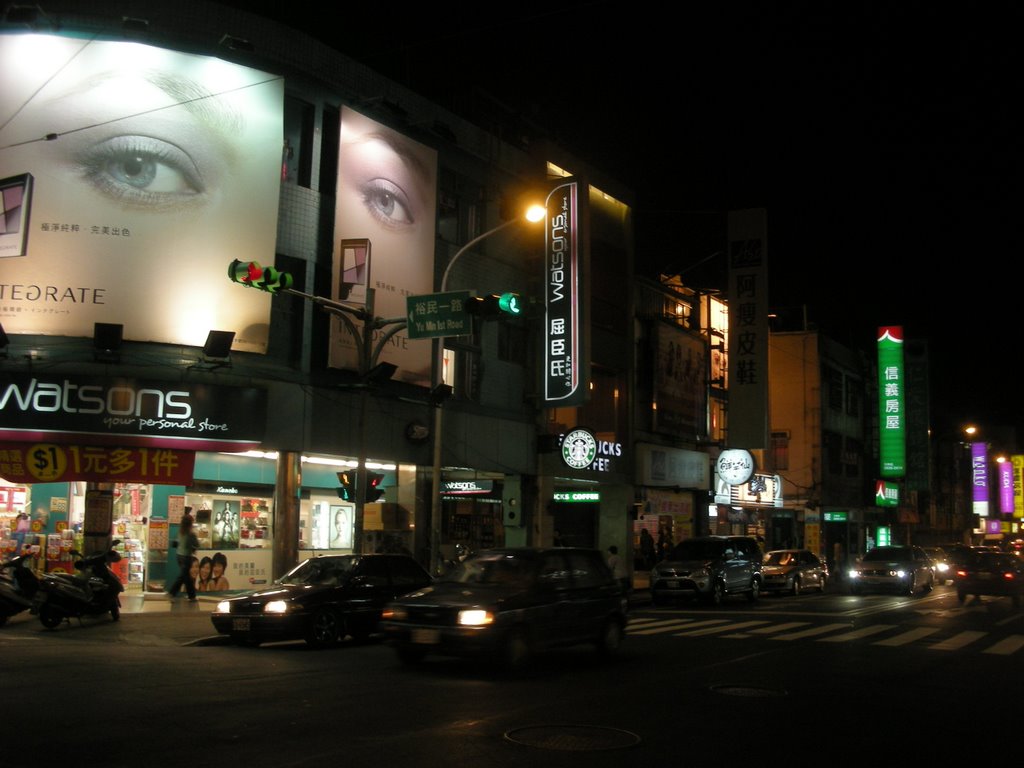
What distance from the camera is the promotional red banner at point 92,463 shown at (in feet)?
64.9

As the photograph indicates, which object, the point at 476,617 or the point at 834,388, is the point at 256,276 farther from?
the point at 834,388

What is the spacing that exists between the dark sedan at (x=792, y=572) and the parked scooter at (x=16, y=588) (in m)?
21.3

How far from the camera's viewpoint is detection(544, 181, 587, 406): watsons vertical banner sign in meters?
28.9

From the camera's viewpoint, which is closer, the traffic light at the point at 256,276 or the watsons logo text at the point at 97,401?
the traffic light at the point at 256,276

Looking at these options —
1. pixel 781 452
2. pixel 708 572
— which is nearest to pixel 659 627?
pixel 708 572

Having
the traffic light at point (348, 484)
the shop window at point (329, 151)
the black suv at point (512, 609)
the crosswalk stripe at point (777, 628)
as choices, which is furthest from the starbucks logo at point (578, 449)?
the black suv at point (512, 609)

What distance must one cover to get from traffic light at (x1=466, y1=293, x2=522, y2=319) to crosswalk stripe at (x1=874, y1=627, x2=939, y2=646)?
27.8 ft

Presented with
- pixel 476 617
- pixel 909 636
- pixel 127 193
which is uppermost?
pixel 127 193

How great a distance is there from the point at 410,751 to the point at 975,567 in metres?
25.0

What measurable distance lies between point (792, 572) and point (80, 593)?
884 inches

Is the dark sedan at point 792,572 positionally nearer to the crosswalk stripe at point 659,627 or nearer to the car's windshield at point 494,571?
the crosswalk stripe at point 659,627

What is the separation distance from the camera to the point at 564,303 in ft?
95.8

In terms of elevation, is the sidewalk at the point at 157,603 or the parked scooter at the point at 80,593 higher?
the parked scooter at the point at 80,593

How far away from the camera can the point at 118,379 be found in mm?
20125
